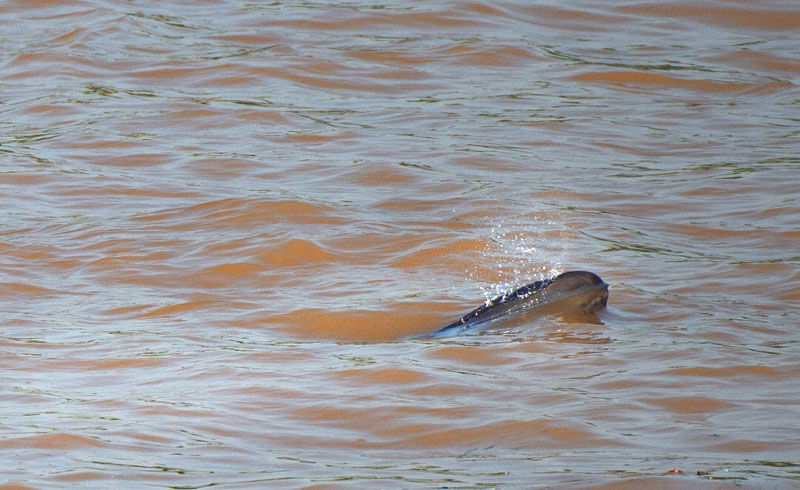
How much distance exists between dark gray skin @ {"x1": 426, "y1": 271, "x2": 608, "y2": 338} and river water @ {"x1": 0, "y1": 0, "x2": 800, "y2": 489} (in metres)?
0.08

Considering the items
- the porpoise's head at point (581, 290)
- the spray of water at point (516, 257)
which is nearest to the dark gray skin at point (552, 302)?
the porpoise's head at point (581, 290)

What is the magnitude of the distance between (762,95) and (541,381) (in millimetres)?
5406

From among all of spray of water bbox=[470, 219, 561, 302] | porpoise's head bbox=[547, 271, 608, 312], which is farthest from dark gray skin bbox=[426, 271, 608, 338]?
spray of water bbox=[470, 219, 561, 302]

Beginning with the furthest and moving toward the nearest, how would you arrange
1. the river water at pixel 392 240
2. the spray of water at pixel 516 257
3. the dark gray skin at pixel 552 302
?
the spray of water at pixel 516 257, the dark gray skin at pixel 552 302, the river water at pixel 392 240

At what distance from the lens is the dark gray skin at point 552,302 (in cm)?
477

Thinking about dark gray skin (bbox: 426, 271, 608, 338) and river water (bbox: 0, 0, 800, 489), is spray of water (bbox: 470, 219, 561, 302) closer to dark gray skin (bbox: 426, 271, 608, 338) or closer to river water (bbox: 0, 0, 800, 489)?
river water (bbox: 0, 0, 800, 489)

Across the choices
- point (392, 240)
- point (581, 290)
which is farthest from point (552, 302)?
point (392, 240)

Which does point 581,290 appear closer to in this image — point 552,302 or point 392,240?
point 552,302

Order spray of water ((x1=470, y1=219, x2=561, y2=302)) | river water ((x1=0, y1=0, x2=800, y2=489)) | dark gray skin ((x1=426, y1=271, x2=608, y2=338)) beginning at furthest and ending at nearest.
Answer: spray of water ((x1=470, y1=219, x2=561, y2=302)), dark gray skin ((x1=426, y1=271, x2=608, y2=338)), river water ((x1=0, y1=0, x2=800, y2=489))

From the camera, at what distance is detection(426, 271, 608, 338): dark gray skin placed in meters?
4.77

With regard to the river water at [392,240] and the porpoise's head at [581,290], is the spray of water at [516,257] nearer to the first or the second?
the river water at [392,240]

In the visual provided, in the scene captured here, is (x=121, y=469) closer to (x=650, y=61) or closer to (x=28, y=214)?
(x=28, y=214)

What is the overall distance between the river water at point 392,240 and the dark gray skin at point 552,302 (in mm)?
82

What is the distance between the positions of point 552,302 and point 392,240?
4.78ft
